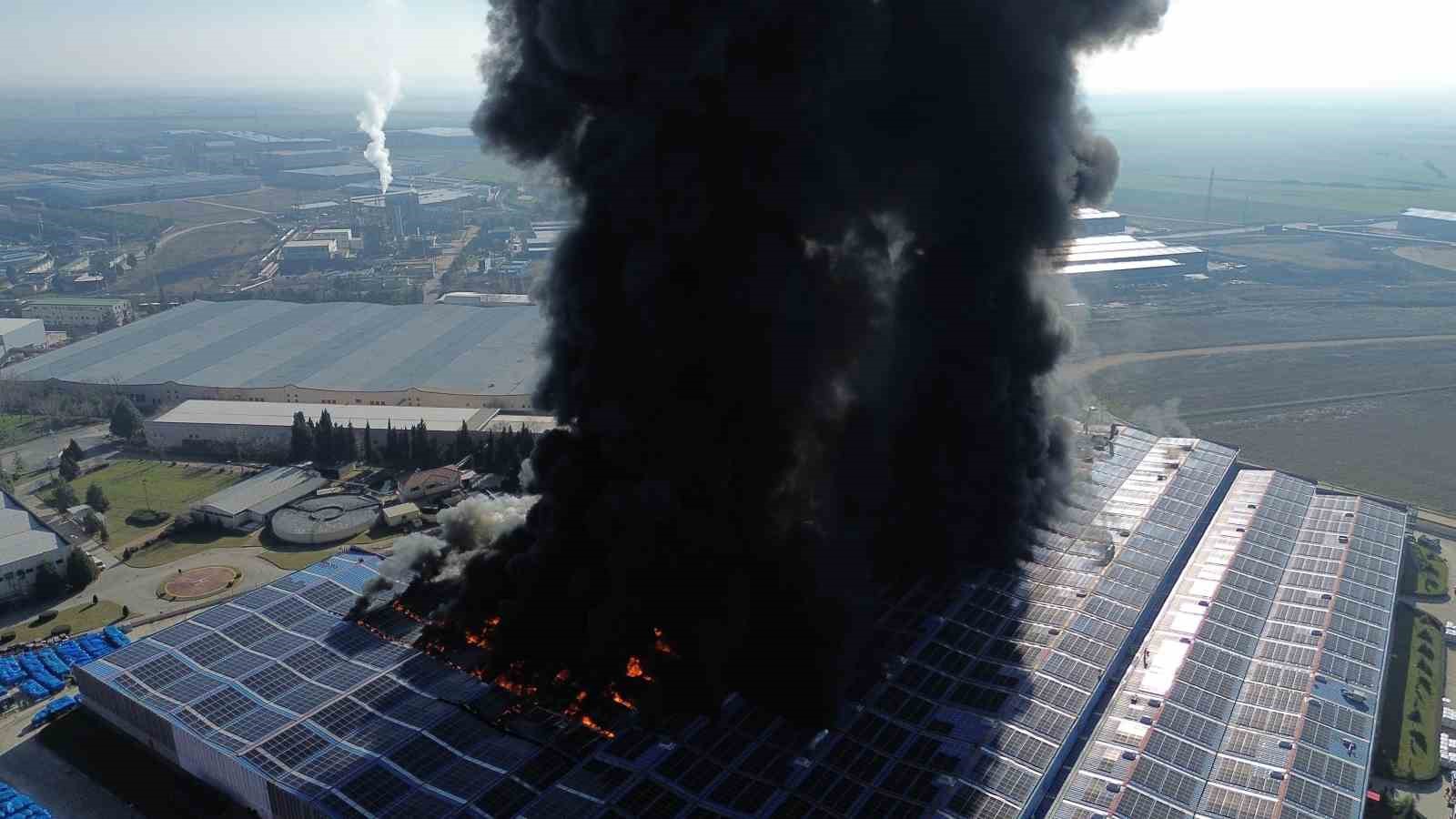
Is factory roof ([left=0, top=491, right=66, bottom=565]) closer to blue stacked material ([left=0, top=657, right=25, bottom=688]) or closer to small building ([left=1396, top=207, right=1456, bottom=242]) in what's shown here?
blue stacked material ([left=0, top=657, right=25, bottom=688])

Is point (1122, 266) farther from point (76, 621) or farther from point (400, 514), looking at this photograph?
point (76, 621)

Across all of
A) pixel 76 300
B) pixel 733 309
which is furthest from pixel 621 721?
pixel 76 300

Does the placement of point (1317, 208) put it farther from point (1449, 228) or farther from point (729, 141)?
point (729, 141)

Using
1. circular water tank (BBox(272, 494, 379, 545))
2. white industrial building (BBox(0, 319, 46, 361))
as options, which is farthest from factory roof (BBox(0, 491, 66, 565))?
white industrial building (BBox(0, 319, 46, 361))

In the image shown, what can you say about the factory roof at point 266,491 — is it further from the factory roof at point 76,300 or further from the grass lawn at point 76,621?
the factory roof at point 76,300

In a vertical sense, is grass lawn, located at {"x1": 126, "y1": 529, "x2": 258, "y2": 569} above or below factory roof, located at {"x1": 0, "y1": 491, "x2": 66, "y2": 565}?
below

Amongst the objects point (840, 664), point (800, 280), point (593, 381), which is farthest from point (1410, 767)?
point (593, 381)
